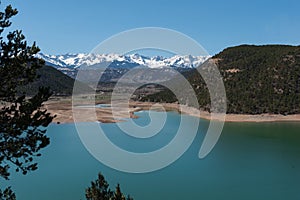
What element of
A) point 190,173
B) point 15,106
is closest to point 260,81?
point 190,173

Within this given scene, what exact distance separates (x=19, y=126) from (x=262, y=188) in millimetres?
28512

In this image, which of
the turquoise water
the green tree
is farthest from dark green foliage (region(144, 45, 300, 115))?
the green tree

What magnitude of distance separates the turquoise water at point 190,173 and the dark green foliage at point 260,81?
30968mm

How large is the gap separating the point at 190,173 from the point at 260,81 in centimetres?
6951

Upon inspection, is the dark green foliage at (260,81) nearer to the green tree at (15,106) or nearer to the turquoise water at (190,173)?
the turquoise water at (190,173)

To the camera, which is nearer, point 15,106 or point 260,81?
point 15,106

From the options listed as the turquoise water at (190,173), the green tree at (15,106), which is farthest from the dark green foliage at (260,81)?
the green tree at (15,106)

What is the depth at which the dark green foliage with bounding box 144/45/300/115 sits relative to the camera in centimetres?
9069

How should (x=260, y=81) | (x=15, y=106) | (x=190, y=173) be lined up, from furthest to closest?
1. (x=260, y=81)
2. (x=190, y=173)
3. (x=15, y=106)

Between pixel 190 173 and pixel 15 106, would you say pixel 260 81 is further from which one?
pixel 15 106

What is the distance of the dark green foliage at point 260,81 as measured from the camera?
90.7m

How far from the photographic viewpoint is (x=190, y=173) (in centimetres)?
3888

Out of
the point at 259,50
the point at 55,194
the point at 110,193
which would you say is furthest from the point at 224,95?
the point at 110,193

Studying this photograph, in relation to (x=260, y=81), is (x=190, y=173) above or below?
below
